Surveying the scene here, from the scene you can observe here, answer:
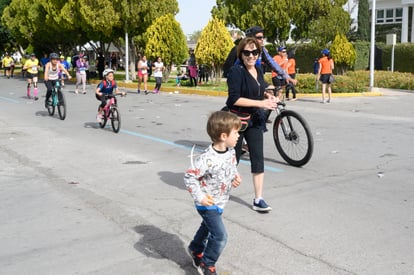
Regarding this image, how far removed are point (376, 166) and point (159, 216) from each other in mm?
3688

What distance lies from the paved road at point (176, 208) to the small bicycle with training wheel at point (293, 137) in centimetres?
21

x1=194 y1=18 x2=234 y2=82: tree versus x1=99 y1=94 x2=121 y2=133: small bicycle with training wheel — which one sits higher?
x1=194 y1=18 x2=234 y2=82: tree

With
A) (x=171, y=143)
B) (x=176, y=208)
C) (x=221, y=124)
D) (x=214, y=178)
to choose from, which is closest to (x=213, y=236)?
(x=214, y=178)

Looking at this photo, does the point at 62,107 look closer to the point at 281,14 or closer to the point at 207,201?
the point at 207,201

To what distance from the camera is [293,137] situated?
7.46 metres

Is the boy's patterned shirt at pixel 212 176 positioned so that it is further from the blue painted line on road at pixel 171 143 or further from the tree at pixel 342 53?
the tree at pixel 342 53

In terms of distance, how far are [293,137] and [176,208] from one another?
2.52 m

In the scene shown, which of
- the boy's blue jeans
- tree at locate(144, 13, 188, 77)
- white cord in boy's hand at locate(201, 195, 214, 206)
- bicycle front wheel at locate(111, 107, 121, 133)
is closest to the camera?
white cord in boy's hand at locate(201, 195, 214, 206)

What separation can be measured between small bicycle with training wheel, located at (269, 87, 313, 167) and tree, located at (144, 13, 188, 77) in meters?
21.3

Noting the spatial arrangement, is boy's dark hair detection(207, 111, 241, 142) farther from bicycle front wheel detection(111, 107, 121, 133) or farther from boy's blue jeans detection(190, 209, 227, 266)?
bicycle front wheel detection(111, 107, 121, 133)

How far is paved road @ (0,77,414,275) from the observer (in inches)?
165

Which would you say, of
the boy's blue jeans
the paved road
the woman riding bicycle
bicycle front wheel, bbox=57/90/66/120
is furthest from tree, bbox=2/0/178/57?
the boy's blue jeans

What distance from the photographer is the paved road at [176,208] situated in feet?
13.7

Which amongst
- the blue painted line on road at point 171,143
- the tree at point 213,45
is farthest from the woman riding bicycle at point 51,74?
the tree at point 213,45
